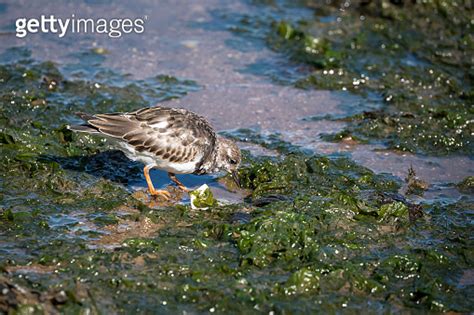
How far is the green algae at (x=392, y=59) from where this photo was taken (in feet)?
28.9

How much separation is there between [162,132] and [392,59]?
14.2 ft

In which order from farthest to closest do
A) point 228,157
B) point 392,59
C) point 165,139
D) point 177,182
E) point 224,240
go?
point 392,59 → point 177,182 → point 228,157 → point 165,139 → point 224,240

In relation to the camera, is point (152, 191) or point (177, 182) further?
point (177, 182)

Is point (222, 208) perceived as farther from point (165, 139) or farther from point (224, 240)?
point (165, 139)

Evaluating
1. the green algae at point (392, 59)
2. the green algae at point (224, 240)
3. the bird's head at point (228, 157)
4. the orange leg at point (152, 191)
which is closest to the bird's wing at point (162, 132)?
the bird's head at point (228, 157)

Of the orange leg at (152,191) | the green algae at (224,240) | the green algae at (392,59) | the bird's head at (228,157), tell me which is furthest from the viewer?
the green algae at (392,59)

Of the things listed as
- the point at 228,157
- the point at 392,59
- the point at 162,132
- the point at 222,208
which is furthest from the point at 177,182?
the point at 392,59

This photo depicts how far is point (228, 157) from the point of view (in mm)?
7531

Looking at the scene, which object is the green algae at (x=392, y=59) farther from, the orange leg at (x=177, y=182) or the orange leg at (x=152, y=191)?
the orange leg at (x=152, y=191)

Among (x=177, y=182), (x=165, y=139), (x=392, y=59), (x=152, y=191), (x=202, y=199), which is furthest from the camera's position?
(x=392, y=59)

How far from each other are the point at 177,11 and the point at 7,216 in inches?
232

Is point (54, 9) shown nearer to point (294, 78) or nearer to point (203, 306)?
point (294, 78)

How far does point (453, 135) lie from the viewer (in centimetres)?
872

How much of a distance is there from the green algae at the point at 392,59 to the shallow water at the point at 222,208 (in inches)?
7.3
